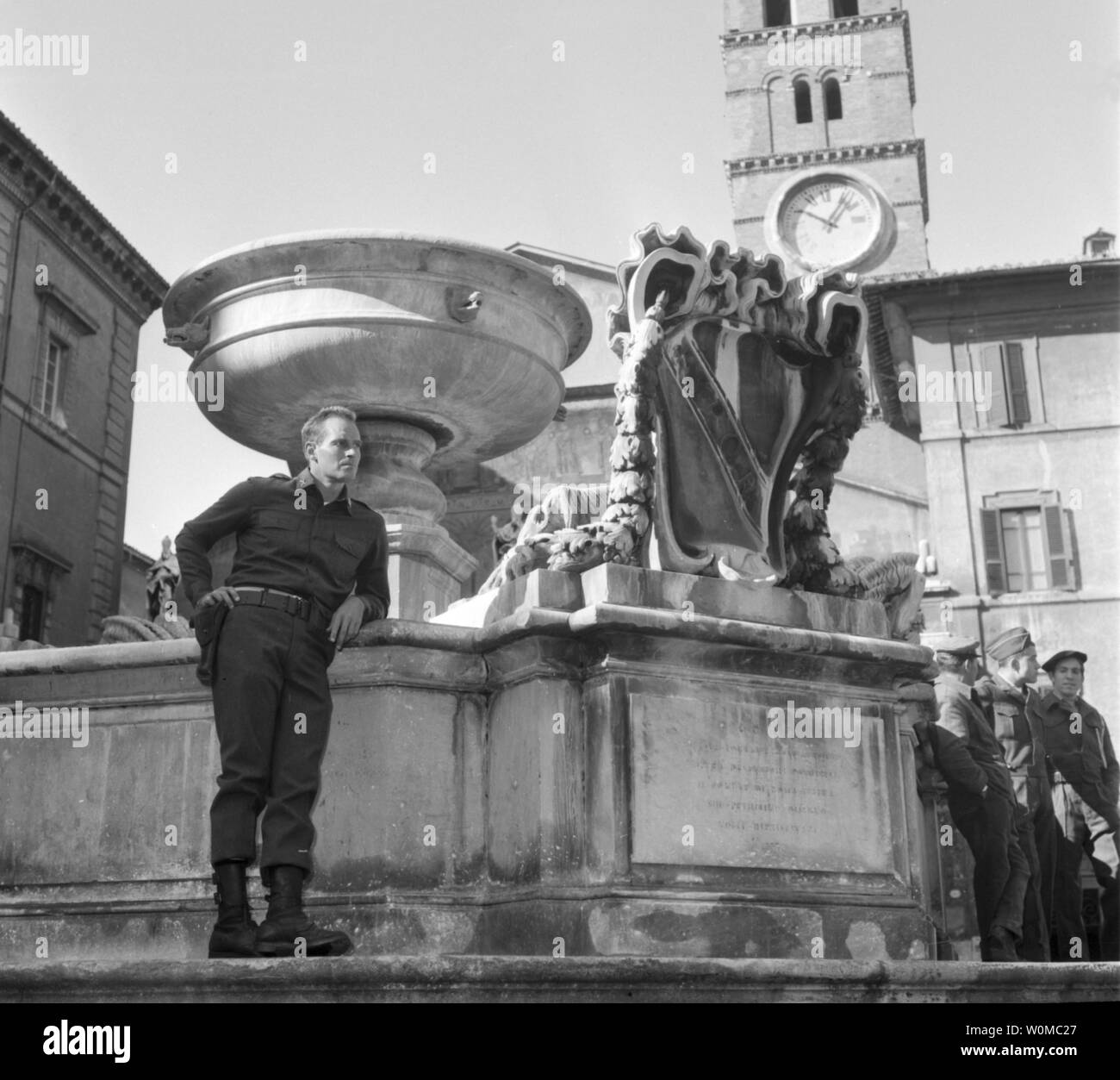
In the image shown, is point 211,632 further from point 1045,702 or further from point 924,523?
point 924,523

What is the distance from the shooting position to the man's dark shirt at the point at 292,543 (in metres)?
5.07

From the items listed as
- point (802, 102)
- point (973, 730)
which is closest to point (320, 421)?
point (973, 730)

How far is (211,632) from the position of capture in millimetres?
4938

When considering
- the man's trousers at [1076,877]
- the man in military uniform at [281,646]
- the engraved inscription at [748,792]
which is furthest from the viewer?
the man's trousers at [1076,877]

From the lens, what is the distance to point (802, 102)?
2190 inches

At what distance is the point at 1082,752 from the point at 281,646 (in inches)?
235

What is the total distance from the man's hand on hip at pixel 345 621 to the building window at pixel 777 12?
5589cm

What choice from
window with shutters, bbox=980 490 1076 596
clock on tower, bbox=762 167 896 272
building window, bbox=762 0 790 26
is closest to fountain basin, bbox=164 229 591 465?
window with shutters, bbox=980 490 1076 596

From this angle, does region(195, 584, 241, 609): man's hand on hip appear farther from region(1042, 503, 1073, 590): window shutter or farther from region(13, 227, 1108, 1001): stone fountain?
region(1042, 503, 1073, 590): window shutter

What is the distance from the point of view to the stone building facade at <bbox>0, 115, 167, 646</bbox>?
3028 cm

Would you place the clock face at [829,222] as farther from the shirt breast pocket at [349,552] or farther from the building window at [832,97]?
the shirt breast pocket at [349,552]

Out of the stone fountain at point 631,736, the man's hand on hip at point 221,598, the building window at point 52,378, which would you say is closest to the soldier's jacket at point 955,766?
the stone fountain at point 631,736

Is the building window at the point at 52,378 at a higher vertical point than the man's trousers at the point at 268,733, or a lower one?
higher

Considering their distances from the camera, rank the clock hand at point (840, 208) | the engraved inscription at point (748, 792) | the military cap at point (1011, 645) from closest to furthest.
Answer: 1. the engraved inscription at point (748, 792)
2. the military cap at point (1011, 645)
3. the clock hand at point (840, 208)
